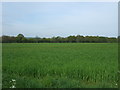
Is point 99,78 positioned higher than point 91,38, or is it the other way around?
point 91,38

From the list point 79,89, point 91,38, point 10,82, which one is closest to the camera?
point 79,89

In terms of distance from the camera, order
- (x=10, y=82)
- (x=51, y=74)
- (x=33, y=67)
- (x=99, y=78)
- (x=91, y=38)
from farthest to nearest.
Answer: (x=91, y=38) < (x=33, y=67) < (x=51, y=74) < (x=99, y=78) < (x=10, y=82)

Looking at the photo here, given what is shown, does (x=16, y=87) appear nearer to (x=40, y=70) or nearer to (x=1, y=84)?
(x=1, y=84)

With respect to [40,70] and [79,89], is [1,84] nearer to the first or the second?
[40,70]

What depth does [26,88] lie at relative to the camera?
3219 mm

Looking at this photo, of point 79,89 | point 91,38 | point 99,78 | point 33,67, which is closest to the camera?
point 79,89

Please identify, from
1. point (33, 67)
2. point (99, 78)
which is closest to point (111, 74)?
point (99, 78)

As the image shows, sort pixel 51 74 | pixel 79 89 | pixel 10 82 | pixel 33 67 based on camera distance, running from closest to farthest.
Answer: pixel 79 89, pixel 10 82, pixel 51 74, pixel 33 67

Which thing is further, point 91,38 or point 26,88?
point 91,38

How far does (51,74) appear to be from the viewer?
4406mm

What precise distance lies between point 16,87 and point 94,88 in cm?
172

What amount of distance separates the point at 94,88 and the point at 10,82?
6.34ft

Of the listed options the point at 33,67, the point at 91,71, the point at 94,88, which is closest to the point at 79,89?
the point at 94,88

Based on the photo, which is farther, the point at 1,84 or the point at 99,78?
the point at 99,78
